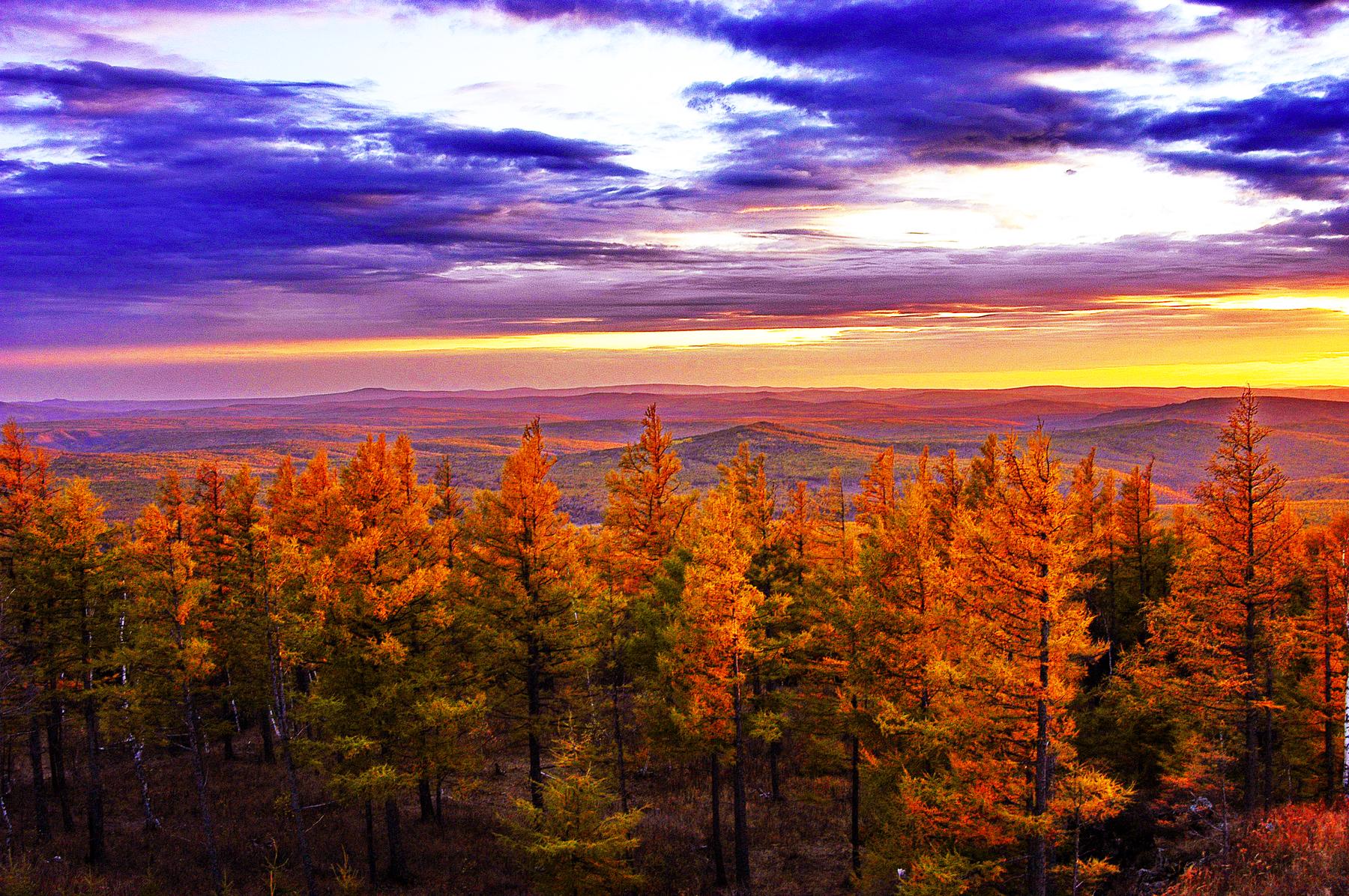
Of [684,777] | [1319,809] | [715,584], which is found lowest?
[684,777]

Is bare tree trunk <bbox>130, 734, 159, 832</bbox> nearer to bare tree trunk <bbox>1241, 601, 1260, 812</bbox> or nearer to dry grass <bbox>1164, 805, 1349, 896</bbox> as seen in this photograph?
dry grass <bbox>1164, 805, 1349, 896</bbox>

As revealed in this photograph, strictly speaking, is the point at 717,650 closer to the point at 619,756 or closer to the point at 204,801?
the point at 619,756

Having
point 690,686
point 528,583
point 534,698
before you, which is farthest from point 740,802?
point 528,583

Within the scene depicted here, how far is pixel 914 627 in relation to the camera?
20359mm

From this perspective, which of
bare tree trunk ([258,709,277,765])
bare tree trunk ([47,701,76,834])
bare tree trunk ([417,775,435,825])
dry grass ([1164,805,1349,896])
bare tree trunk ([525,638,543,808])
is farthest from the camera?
bare tree trunk ([258,709,277,765])

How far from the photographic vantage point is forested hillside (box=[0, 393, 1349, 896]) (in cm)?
1630

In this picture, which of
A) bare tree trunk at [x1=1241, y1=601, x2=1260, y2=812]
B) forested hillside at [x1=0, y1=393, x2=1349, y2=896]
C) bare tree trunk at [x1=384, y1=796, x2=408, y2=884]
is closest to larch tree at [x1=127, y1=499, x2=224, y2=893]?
forested hillside at [x1=0, y1=393, x2=1349, y2=896]

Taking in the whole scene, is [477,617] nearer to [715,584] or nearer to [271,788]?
[715,584]

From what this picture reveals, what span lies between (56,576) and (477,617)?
480 inches

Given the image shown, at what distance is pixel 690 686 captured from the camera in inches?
869

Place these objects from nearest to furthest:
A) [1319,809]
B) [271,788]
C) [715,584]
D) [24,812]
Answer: [1319,809], [715,584], [24,812], [271,788]

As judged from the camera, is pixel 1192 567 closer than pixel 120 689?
Yes

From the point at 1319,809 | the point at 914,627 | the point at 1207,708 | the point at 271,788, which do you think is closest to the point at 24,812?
the point at 271,788

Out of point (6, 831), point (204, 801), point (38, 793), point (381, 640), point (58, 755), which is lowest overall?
point (6, 831)
